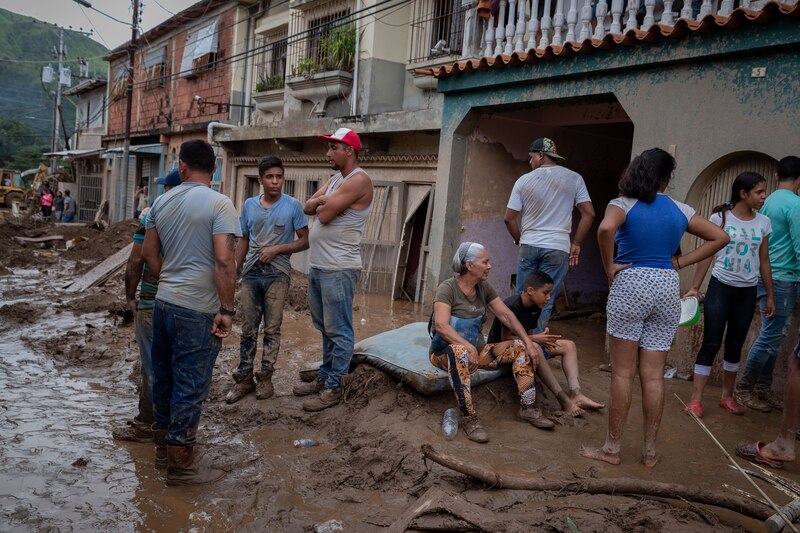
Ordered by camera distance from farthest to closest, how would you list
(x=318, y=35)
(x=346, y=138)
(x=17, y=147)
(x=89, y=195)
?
(x=17, y=147) < (x=89, y=195) < (x=318, y=35) < (x=346, y=138)

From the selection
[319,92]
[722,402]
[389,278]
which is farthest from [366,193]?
[319,92]

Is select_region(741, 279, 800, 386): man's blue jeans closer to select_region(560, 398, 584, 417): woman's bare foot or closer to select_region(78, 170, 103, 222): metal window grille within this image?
select_region(560, 398, 584, 417): woman's bare foot

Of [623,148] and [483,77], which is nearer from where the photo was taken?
[483,77]

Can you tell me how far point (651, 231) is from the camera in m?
3.73

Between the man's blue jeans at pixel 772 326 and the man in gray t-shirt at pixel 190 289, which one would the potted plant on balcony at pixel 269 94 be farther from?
the man's blue jeans at pixel 772 326

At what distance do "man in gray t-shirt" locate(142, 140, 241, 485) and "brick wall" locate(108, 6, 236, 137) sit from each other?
15919 millimetres

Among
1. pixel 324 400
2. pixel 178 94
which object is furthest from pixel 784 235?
pixel 178 94

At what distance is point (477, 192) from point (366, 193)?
17.3 ft

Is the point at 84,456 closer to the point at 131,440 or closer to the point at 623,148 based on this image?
the point at 131,440

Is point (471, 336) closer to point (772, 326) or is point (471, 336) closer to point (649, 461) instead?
point (649, 461)

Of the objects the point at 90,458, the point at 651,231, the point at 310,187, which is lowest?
the point at 90,458

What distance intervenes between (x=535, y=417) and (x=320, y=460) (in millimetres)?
1505

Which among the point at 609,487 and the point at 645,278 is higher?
the point at 645,278

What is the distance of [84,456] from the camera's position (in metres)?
4.33
